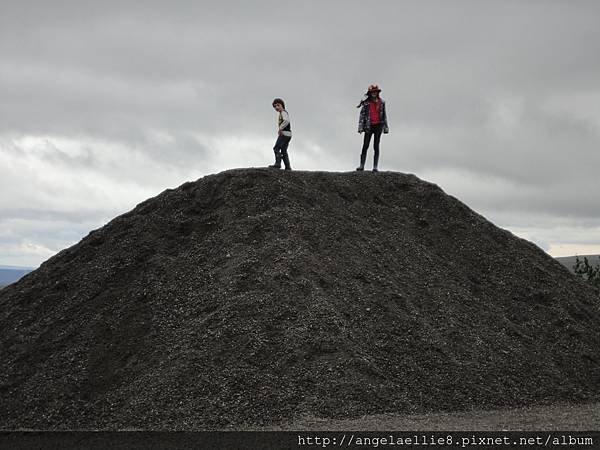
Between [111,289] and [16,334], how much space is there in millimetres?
2184

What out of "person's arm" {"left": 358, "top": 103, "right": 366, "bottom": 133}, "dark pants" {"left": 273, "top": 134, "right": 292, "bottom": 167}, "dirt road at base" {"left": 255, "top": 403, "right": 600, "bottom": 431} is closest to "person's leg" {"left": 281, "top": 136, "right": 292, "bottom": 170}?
"dark pants" {"left": 273, "top": 134, "right": 292, "bottom": 167}

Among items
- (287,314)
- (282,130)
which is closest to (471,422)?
(287,314)

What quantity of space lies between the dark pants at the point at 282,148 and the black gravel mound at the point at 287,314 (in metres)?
0.55

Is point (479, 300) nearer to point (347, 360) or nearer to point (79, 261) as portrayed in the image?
point (347, 360)

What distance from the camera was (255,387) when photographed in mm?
11258

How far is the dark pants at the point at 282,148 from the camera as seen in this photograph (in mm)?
17547

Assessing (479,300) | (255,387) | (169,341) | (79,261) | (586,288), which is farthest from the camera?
(586,288)

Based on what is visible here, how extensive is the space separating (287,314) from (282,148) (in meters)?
6.28

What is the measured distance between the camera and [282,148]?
17.8m

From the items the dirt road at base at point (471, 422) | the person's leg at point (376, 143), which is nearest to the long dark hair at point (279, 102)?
the person's leg at point (376, 143)

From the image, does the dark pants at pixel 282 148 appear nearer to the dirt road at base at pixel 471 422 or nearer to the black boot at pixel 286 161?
the black boot at pixel 286 161

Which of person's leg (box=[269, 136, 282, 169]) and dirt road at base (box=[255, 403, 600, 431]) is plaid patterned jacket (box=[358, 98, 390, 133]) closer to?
person's leg (box=[269, 136, 282, 169])

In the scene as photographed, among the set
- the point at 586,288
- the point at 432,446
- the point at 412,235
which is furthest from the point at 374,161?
the point at 432,446

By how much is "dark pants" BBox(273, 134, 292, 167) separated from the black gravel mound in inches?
21.8
